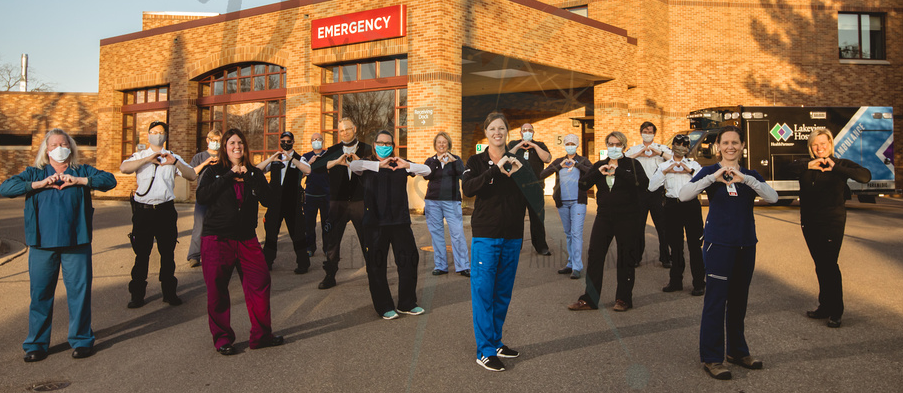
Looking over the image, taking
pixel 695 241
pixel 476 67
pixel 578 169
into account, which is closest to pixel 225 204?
pixel 578 169

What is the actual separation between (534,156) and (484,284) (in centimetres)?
437

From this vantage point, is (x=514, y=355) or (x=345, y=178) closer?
(x=514, y=355)

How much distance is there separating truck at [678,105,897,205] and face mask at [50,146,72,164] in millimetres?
15914

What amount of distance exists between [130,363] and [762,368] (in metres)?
4.67

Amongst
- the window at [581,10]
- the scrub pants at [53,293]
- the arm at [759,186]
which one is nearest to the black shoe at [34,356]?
the scrub pants at [53,293]

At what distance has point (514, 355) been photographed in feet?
13.9

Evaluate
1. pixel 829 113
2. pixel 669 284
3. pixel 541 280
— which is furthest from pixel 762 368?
pixel 829 113

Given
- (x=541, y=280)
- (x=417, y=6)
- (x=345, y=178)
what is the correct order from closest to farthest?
(x=345, y=178)
(x=541, y=280)
(x=417, y=6)

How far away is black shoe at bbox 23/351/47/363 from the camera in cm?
427

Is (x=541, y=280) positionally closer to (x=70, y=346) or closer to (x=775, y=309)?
(x=775, y=309)

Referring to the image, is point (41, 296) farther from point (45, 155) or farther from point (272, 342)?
point (272, 342)

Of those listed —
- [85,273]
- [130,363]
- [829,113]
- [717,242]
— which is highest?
[829,113]

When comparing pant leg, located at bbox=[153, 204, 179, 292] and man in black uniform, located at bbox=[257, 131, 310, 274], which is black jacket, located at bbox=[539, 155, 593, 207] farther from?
pant leg, located at bbox=[153, 204, 179, 292]

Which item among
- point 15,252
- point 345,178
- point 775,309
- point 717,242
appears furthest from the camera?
point 15,252
